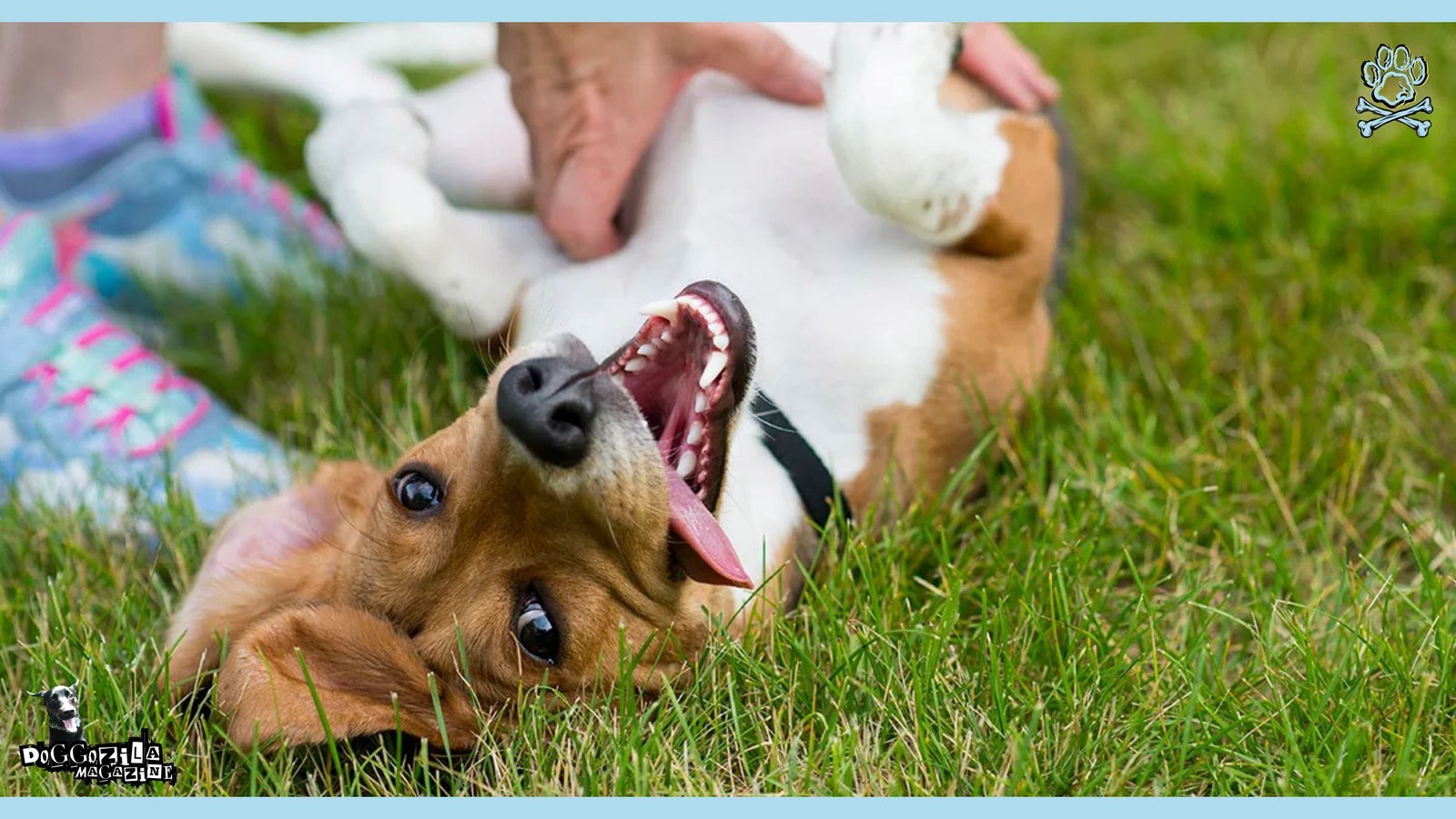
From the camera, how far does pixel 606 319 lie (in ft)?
10.9

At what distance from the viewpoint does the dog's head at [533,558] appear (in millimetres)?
2572

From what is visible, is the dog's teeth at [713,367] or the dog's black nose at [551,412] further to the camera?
the dog's teeth at [713,367]

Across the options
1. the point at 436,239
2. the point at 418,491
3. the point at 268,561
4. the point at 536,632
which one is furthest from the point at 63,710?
the point at 436,239

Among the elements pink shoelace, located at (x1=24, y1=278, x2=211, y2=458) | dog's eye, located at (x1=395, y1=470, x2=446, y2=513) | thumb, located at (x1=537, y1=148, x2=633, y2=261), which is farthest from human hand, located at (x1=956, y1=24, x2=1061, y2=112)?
pink shoelace, located at (x1=24, y1=278, x2=211, y2=458)

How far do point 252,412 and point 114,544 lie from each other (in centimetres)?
79

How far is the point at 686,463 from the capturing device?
279 centimetres

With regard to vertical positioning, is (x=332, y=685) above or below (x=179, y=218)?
below

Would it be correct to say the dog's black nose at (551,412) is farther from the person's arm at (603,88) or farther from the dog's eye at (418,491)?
the person's arm at (603,88)

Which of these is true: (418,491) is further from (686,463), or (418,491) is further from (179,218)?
(179,218)

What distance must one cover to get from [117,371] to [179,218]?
0.82 metres

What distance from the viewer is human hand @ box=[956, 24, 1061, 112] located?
380 cm

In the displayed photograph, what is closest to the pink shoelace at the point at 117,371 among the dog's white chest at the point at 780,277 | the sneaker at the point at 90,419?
the sneaker at the point at 90,419

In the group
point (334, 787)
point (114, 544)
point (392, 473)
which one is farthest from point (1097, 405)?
point (114, 544)

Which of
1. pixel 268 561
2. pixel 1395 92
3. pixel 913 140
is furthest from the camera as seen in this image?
pixel 1395 92
